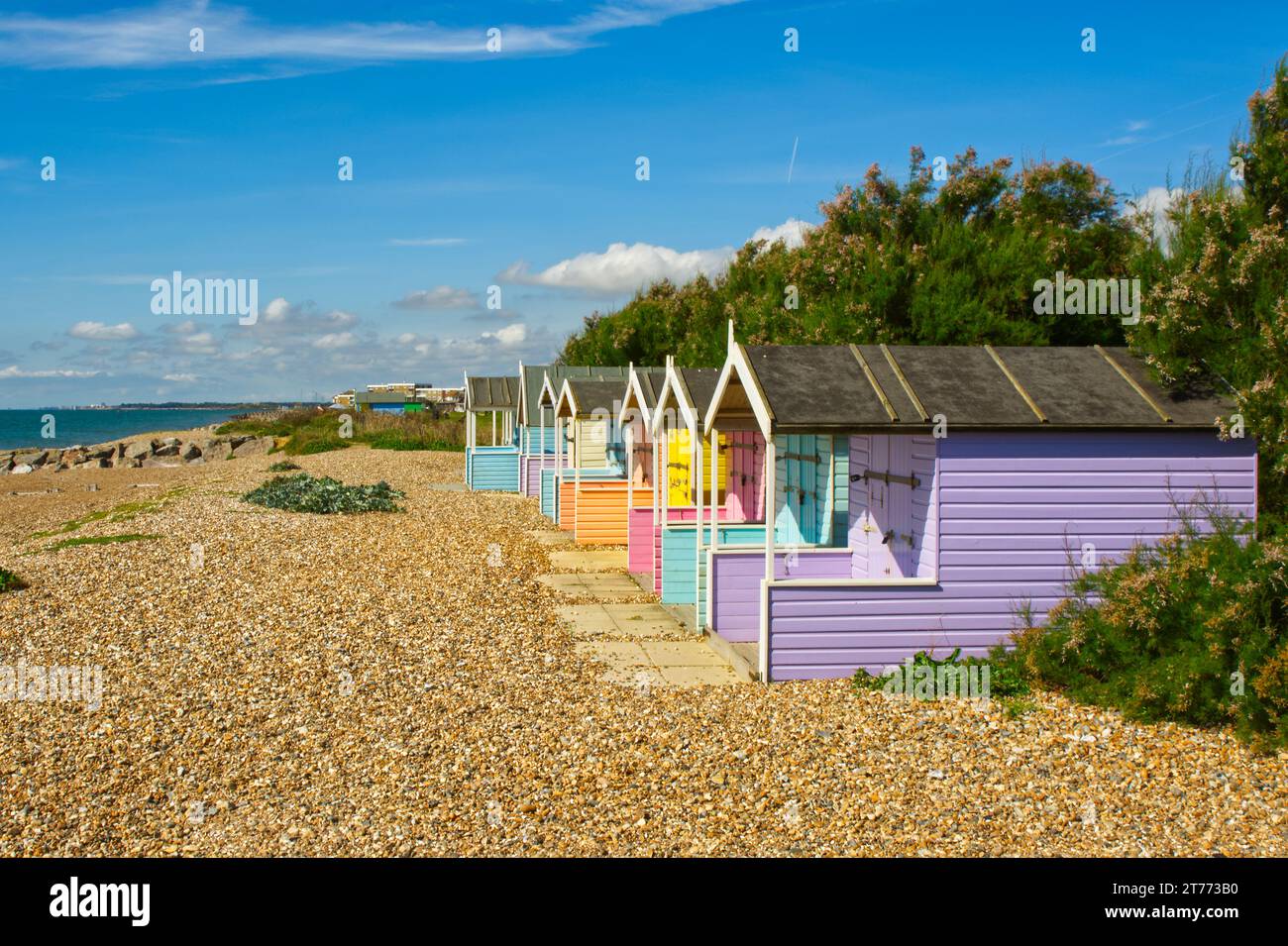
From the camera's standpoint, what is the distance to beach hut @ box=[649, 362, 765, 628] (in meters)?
12.3

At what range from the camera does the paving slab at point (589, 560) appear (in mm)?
16114

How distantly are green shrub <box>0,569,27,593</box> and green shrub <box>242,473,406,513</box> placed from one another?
29.1 ft

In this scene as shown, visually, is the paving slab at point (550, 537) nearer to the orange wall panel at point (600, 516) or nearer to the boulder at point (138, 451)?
the orange wall panel at point (600, 516)

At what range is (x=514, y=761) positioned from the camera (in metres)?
7.10

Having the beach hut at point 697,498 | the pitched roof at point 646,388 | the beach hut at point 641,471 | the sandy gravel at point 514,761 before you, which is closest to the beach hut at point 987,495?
the sandy gravel at point 514,761

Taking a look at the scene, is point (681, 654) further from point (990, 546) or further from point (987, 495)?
point (987, 495)

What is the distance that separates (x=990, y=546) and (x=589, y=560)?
8617 millimetres

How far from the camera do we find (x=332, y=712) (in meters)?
8.34

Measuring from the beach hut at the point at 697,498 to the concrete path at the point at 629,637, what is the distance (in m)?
0.45

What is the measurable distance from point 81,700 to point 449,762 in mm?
3526

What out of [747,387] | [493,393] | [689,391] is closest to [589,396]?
[689,391]

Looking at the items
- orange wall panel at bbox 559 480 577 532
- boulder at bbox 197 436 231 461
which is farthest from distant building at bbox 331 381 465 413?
orange wall panel at bbox 559 480 577 532
